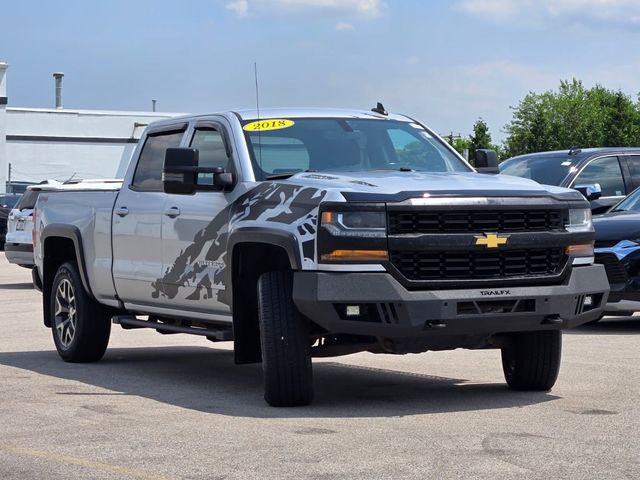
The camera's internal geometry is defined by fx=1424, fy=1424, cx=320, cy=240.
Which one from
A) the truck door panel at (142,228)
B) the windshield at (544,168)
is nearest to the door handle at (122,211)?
the truck door panel at (142,228)

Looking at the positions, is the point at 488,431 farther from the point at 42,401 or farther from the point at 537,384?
the point at 42,401

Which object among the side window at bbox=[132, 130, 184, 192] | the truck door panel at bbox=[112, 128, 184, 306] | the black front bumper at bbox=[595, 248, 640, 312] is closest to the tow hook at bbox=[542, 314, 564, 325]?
the truck door panel at bbox=[112, 128, 184, 306]

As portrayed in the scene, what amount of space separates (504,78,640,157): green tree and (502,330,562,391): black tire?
84.4 metres

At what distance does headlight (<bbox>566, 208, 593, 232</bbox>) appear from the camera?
8773 mm

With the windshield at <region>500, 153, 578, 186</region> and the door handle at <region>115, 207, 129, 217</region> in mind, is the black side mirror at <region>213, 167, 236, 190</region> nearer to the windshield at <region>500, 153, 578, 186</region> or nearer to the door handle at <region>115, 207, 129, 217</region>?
the door handle at <region>115, 207, 129, 217</region>

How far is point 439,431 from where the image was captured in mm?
7539

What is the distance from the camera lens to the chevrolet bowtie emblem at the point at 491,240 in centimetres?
827

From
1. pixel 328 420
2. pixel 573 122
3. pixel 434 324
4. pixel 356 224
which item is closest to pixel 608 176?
pixel 434 324

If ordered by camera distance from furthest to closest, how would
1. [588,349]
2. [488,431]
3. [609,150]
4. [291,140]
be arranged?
[609,150] < [588,349] < [291,140] < [488,431]

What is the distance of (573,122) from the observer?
111562 mm

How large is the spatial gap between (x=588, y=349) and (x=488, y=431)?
474 cm

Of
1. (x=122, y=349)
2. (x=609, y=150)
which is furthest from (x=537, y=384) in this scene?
(x=609, y=150)

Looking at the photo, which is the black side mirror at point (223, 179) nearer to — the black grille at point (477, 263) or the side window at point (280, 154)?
the side window at point (280, 154)

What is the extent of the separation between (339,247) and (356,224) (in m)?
0.16
